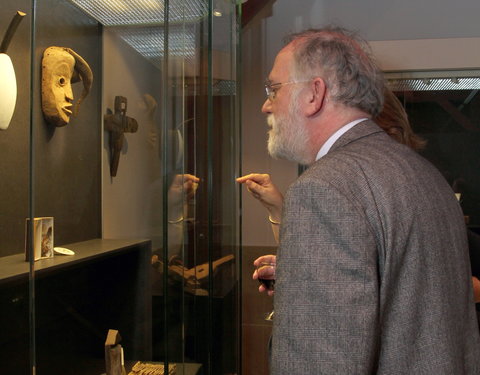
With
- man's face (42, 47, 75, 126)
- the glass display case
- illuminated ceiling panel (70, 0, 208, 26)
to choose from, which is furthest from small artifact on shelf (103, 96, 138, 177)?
illuminated ceiling panel (70, 0, 208, 26)

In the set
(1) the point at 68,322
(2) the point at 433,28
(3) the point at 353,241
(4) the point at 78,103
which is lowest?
(1) the point at 68,322

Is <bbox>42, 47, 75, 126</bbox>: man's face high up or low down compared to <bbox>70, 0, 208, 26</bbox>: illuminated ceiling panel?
down

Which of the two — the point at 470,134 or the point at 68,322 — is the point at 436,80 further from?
the point at 68,322

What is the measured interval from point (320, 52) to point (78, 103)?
0.76 metres

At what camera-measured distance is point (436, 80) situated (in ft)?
8.64

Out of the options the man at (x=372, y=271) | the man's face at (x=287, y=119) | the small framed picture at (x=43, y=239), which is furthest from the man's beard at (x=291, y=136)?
the small framed picture at (x=43, y=239)

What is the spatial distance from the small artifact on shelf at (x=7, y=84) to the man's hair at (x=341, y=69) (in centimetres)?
86

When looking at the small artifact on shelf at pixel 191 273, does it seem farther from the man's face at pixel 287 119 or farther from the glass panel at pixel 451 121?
the glass panel at pixel 451 121

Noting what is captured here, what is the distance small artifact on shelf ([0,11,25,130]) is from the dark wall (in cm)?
4

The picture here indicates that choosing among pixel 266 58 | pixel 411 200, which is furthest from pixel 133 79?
pixel 266 58

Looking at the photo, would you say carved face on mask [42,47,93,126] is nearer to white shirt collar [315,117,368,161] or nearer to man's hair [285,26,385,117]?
man's hair [285,26,385,117]

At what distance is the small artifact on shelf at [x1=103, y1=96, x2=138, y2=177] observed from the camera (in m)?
1.50

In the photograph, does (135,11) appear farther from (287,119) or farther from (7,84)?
(287,119)

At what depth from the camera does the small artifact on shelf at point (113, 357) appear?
4.83 feet
